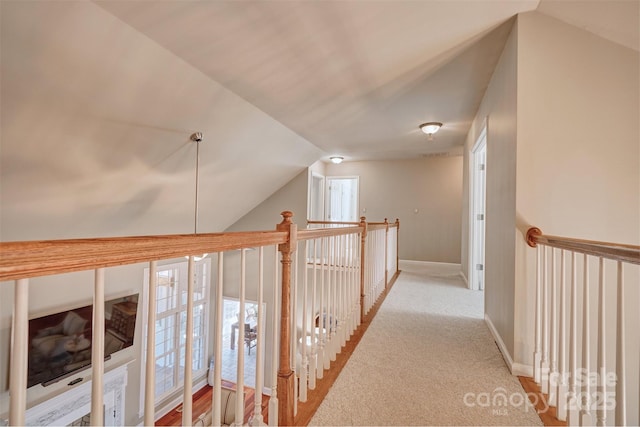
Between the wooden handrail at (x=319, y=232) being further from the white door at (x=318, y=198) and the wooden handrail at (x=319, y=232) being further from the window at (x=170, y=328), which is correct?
the white door at (x=318, y=198)

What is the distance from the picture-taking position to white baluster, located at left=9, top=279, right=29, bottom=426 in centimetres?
50

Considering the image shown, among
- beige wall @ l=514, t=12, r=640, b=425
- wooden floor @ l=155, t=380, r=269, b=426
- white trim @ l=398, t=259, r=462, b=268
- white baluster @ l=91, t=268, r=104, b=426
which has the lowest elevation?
wooden floor @ l=155, t=380, r=269, b=426

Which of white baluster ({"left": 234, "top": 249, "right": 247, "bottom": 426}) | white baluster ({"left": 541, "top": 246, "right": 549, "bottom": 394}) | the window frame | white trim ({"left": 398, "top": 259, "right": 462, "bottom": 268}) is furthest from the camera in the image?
white trim ({"left": 398, "top": 259, "right": 462, "bottom": 268})

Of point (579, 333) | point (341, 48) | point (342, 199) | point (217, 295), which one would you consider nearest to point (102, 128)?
point (341, 48)

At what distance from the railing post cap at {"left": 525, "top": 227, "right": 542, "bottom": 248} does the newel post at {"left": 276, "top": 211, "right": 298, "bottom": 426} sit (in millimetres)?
1470

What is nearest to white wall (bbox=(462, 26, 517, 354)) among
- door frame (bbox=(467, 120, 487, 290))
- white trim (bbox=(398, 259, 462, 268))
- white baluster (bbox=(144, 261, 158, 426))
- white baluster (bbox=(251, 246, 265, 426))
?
door frame (bbox=(467, 120, 487, 290))

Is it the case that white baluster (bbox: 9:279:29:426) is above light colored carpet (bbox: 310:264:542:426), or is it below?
above

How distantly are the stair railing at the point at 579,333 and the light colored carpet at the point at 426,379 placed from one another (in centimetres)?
21

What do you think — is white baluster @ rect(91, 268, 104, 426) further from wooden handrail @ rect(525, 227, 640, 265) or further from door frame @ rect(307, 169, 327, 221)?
door frame @ rect(307, 169, 327, 221)

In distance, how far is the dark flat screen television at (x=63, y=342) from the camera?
3.59 m

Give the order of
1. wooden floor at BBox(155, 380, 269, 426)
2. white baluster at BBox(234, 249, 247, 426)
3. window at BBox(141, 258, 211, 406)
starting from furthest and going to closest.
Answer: window at BBox(141, 258, 211, 406), wooden floor at BBox(155, 380, 269, 426), white baluster at BBox(234, 249, 247, 426)

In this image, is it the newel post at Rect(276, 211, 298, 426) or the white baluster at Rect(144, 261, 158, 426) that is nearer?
the white baluster at Rect(144, 261, 158, 426)

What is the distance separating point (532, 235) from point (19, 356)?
7.32 ft

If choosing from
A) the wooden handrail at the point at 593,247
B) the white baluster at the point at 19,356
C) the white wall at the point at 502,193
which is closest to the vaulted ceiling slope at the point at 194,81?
the white wall at the point at 502,193
